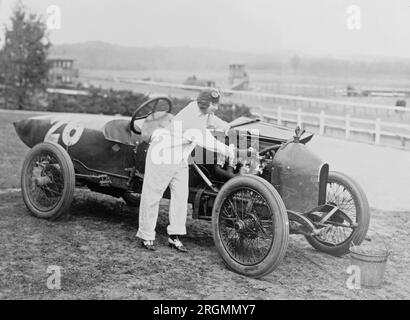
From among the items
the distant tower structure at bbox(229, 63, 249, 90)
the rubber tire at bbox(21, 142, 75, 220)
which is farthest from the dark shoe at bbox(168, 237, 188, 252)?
the distant tower structure at bbox(229, 63, 249, 90)

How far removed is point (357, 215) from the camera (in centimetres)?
540

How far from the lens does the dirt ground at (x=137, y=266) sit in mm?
4301

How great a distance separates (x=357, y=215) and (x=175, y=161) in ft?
6.12

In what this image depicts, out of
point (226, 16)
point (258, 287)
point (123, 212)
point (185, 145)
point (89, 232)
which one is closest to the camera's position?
point (258, 287)

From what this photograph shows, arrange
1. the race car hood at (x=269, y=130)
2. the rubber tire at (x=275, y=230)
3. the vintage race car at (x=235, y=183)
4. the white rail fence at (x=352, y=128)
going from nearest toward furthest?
the rubber tire at (x=275, y=230)
the vintage race car at (x=235, y=183)
the race car hood at (x=269, y=130)
the white rail fence at (x=352, y=128)

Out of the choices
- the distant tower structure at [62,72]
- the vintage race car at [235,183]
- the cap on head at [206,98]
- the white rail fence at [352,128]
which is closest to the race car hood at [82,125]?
the vintage race car at [235,183]

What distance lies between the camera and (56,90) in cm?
2414

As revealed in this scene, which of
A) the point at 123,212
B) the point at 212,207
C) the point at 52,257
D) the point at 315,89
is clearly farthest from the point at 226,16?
the point at 315,89

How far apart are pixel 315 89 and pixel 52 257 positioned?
1899 centimetres

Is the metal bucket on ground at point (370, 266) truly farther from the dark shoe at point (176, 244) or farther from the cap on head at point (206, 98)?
the cap on head at point (206, 98)

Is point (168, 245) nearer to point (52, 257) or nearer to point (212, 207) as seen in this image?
point (212, 207)

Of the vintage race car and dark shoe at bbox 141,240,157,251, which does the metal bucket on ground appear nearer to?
the vintage race car

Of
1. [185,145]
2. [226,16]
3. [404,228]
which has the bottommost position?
[404,228]

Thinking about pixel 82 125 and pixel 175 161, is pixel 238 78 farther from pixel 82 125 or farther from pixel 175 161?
pixel 175 161
